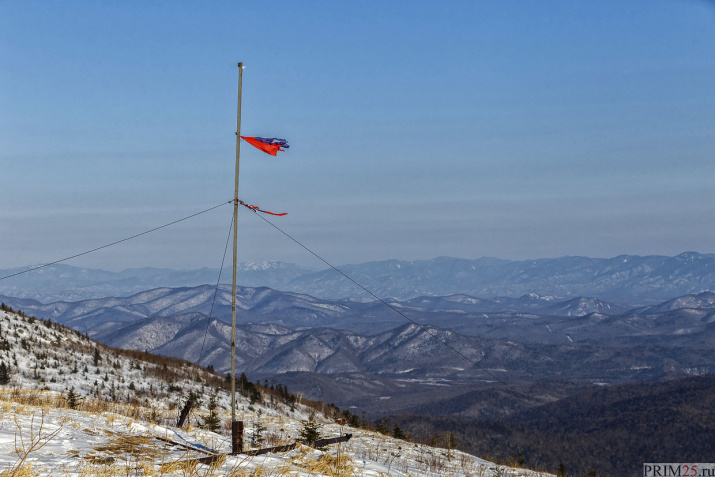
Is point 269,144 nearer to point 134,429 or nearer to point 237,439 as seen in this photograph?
point 237,439

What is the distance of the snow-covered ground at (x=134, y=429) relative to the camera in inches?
411

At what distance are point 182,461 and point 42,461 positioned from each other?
2230 mm

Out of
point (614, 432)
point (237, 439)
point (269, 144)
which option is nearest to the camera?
point (237, 439)

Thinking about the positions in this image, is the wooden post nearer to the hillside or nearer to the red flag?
the red flag

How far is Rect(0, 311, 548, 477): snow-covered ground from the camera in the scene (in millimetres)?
10429

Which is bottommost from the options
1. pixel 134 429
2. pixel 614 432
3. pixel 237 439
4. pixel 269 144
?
pixel 614 432

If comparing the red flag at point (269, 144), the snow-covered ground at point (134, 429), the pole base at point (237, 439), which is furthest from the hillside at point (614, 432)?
the red flag at point (269, 144)

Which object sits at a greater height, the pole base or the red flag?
the red flag

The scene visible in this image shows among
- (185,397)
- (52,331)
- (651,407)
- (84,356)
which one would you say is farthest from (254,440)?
(651,407)

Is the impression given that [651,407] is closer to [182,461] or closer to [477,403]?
[477,403]

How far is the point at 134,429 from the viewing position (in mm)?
14859

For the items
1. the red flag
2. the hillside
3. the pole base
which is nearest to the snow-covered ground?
the pole base

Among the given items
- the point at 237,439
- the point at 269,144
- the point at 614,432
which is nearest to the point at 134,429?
the point at 237,439

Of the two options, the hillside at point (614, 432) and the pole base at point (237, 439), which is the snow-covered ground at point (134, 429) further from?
the hillside at point (614, 432)
